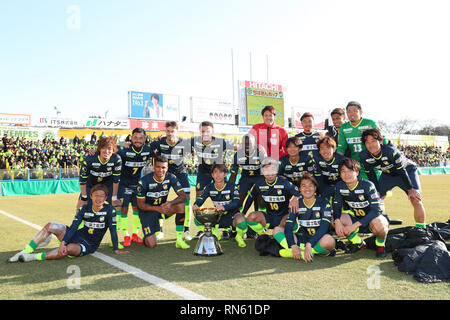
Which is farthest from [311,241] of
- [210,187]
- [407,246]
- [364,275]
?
[210,187]

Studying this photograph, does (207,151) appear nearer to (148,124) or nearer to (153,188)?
(153,188)

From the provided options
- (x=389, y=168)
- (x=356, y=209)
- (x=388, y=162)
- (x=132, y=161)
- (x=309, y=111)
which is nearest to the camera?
(x=356, y=209)

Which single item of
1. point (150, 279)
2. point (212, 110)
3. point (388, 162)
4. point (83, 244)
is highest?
point (212, 110)

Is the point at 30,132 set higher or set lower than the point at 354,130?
higher

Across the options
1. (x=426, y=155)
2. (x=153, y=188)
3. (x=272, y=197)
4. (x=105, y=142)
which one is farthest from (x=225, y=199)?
(x=426, y=155)

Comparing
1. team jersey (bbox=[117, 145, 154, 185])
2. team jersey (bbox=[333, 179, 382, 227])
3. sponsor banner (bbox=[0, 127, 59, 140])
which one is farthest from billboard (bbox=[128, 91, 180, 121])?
team jersey (bbox=[333, 179, 382, 227])

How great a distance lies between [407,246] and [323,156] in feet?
6.01

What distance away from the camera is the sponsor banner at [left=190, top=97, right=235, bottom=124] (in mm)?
34688

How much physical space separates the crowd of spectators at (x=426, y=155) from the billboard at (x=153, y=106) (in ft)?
101

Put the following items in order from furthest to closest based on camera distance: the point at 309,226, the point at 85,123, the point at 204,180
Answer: the point at 85,123 → the point at 204,180 → the point at 309,226

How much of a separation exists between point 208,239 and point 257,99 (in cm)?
2539

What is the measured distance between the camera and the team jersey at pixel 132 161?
652cm

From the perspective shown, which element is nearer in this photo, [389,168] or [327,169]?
[389,168]

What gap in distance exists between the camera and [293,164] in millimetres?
6074
